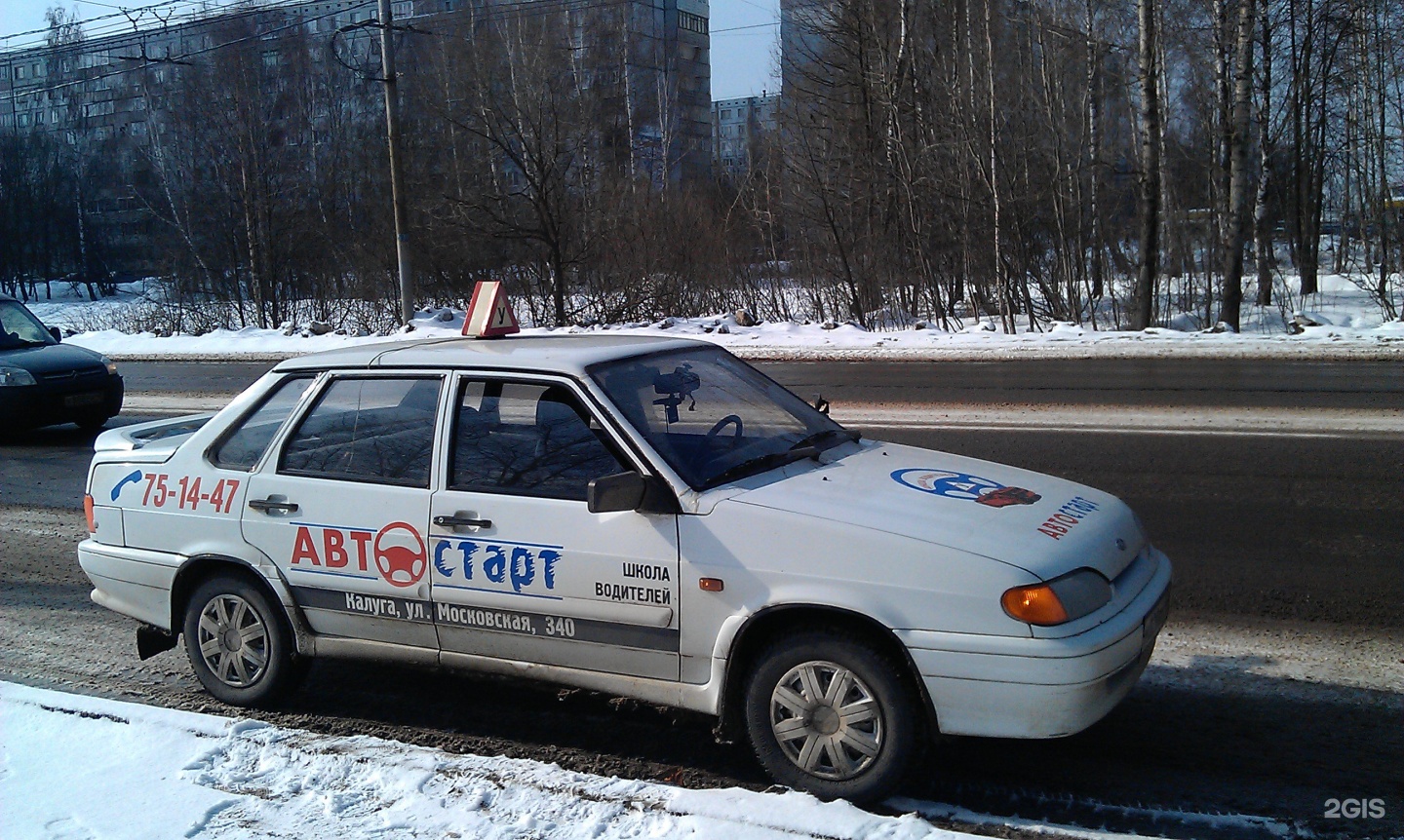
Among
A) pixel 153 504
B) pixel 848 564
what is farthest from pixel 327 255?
pixel 848 564

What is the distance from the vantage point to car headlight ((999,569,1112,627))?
3.37 m

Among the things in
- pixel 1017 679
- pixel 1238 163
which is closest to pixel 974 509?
pixel 1017 679

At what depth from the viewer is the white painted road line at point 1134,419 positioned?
9938mm

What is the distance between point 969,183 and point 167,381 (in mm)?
17665

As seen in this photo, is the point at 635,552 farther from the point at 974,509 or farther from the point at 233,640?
the point at 233,640

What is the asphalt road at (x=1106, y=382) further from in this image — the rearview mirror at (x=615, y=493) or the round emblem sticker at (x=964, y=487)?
the rearview mirror at (x=615, y=493)

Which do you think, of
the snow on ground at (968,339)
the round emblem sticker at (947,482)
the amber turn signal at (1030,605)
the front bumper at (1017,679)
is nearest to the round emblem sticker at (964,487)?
the round emblem sticker at (947,482)

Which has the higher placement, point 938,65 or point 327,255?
point 938,65

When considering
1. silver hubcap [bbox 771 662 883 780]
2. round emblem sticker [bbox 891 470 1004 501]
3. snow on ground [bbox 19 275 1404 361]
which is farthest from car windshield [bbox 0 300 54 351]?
silver hubcap [bbox 771 662 883 780]

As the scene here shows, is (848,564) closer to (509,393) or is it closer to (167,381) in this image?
(509,393)

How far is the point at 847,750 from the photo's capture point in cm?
359

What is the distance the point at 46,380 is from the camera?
41.4 feet

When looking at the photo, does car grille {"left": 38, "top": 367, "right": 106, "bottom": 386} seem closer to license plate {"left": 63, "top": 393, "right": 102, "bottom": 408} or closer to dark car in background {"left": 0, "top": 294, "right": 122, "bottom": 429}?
dark car in background {"left": 0, "top": 294, "right": 122, "bottom": 429}

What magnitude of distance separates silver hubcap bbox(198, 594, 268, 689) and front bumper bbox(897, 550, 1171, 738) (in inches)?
115
